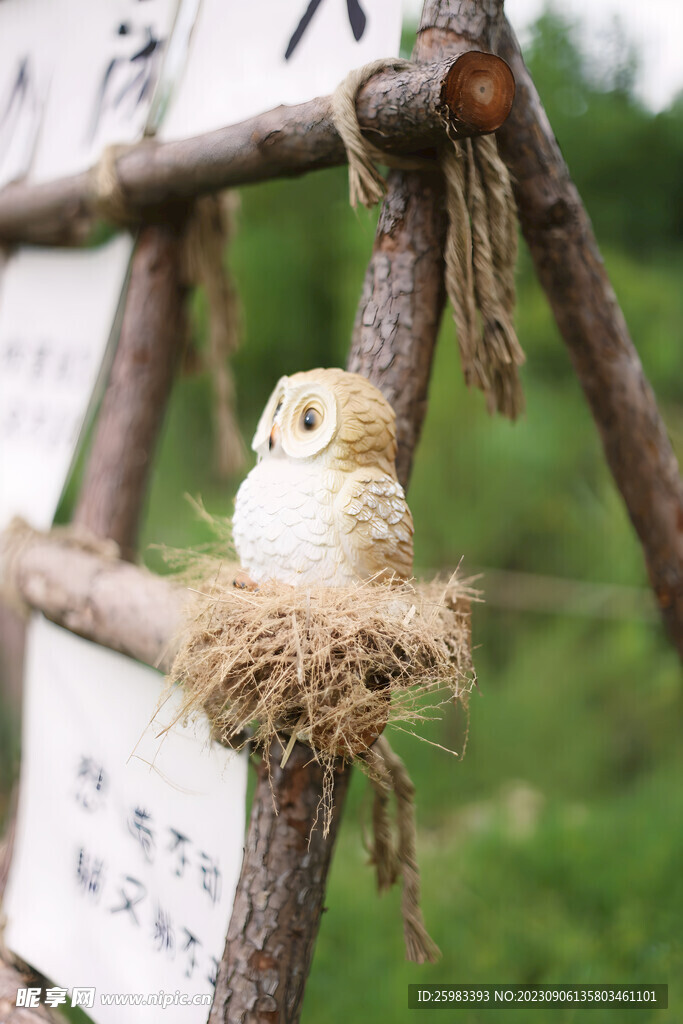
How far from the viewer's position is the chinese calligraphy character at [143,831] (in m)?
0.75

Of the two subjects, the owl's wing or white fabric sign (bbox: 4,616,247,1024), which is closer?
the owl's wing

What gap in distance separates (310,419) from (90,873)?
575 mm

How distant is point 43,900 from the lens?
2.92 feet

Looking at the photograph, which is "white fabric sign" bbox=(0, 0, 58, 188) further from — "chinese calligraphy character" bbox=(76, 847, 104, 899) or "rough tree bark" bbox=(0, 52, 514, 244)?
"chinese calligraphy character" bbox=(76, 847, 104, 899)

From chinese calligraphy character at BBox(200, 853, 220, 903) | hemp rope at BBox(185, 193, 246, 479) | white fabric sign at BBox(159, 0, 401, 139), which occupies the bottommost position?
chinese calligraphy character at BBox(200, 853, 220, 903)

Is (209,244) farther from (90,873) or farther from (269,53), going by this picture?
(90,873)

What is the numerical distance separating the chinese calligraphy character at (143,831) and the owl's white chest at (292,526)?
34 centimetres

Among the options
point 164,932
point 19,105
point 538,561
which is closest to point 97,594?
point 164,932

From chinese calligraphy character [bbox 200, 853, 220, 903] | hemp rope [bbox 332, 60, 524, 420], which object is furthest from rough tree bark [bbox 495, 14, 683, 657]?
chinese calligraphy character [bbox 200, 853, 220, 903]

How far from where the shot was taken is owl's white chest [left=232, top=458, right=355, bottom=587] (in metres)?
0.52

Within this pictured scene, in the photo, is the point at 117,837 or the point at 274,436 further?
the point at 117,837

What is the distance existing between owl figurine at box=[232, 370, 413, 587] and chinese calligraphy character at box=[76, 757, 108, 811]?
0.40 meters

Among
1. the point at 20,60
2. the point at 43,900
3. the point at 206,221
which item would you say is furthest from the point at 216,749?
the point at 20,60

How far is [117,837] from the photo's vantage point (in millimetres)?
794
